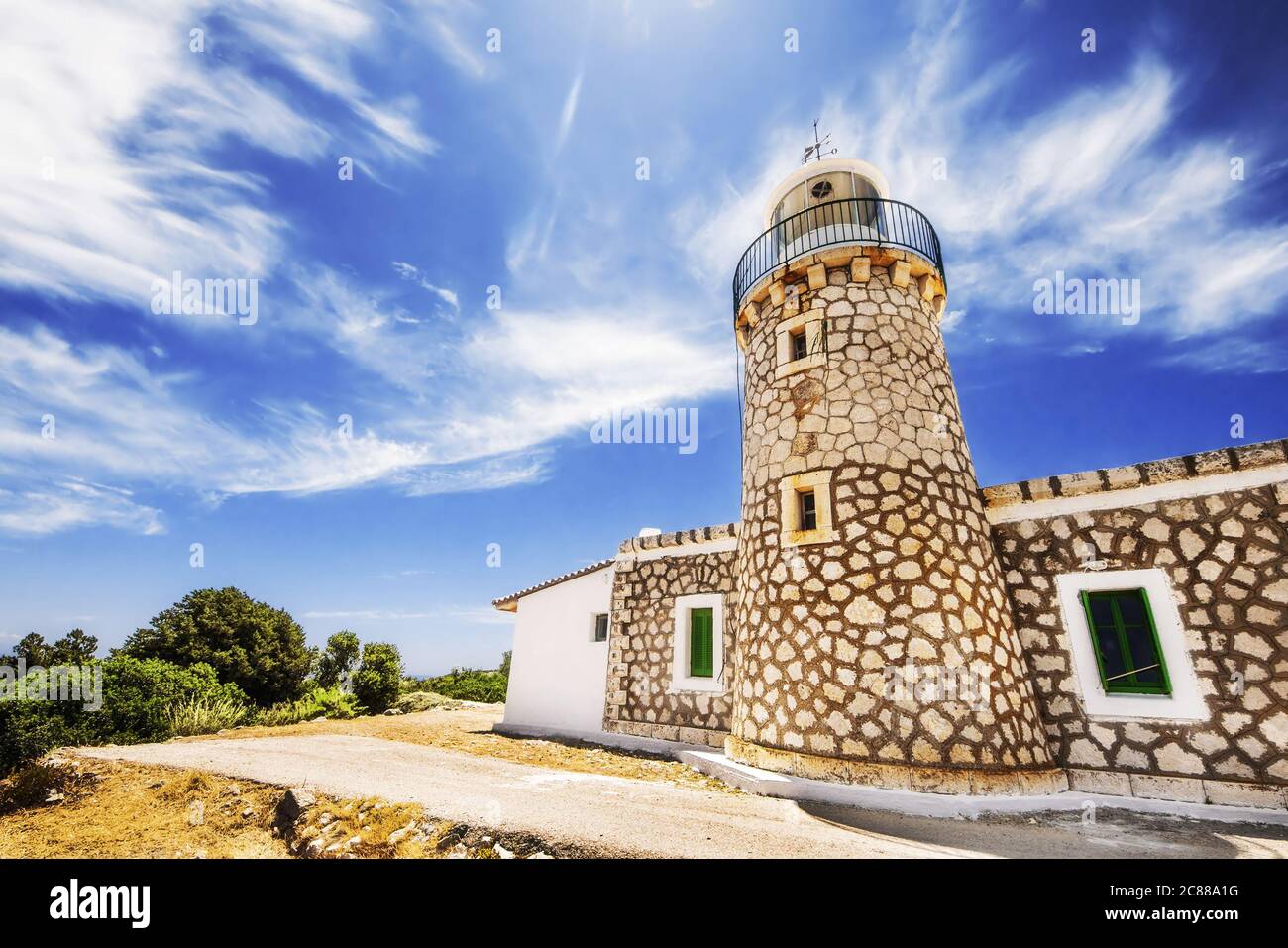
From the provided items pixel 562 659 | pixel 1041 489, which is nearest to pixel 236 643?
pixel 562 659

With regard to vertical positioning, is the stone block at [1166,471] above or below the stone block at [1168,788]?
above

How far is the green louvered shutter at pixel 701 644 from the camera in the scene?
969 cm

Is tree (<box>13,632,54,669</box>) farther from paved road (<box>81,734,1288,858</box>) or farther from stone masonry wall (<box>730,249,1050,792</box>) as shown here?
stone masonry wall (<box>730,249,1050,792</box>)

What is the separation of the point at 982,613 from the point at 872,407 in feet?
10.2

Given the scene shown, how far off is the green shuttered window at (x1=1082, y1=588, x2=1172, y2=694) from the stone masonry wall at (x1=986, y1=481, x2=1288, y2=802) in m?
0.30

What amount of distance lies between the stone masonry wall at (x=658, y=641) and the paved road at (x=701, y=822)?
2.92 meters

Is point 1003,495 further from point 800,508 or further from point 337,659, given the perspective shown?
point 337,659

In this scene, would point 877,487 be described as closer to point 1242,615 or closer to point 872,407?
point 872,407

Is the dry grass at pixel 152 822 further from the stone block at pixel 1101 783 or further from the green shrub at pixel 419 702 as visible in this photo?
the green shrub at pixel 419 702

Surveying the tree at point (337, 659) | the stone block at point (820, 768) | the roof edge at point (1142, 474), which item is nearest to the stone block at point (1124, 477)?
the roof edge at point (1142, 474)

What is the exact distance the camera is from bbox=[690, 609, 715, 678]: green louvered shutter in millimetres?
9688

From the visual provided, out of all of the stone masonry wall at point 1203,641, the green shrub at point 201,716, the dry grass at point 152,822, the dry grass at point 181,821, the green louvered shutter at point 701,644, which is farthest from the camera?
the green shrub at point 201,716
